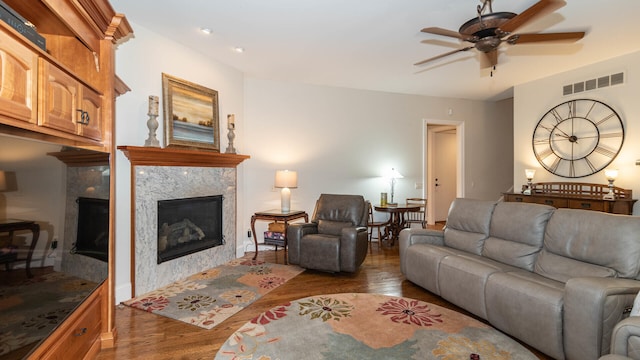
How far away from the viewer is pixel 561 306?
6.70 feet

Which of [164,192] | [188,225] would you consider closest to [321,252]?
[188,225]

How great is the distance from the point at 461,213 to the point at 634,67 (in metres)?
3.13

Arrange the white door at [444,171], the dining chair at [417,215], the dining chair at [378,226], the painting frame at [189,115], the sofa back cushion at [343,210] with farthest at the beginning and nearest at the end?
the white door at [444,171] → the dining chair at [417,215] → the dining chair at [378,226] → the sofa back cushion at [343,210] → the painting frame at [189,115]

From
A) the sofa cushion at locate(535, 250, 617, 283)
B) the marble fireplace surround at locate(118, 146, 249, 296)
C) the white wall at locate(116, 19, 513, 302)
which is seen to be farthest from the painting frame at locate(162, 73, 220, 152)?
the sofa cushion at locate(535, 250, 617, 283)

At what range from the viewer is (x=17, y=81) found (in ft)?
4.38

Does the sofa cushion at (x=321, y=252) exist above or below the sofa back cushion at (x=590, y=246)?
below

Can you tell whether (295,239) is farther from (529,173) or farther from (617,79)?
(617,79)

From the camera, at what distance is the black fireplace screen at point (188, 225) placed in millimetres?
3568

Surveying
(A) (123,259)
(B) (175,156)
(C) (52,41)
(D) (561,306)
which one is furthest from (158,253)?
(D) (561,306)

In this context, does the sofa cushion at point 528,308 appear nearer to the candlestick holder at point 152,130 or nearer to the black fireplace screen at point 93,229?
the black fireplace screen at point 93,229

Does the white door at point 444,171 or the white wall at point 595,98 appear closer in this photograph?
the white wall at point 595,98

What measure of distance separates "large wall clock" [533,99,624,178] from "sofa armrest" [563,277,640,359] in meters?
3.39

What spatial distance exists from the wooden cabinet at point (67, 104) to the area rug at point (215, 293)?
1.66 m

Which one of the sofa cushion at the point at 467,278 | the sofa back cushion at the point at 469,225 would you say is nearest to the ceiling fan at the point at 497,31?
the sofa back cushion at the point at 469,225
